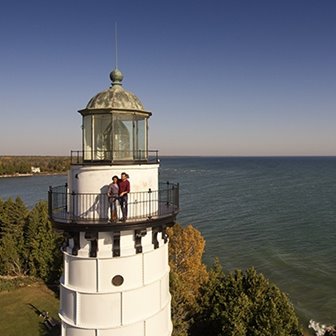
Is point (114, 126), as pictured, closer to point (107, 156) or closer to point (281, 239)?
point (107, 156)

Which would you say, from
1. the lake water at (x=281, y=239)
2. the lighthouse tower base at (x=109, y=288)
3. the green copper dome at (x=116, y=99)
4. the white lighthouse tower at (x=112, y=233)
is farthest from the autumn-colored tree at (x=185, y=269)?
the green copper dome at (x=116, y=99)

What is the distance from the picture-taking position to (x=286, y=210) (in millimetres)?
56562

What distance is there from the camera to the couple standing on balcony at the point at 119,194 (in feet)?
26.4

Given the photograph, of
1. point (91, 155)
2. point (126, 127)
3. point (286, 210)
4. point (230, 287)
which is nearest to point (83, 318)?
point (91, 155)

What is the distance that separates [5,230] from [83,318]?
2876cm

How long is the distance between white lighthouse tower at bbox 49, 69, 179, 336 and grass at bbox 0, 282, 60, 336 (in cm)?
1580

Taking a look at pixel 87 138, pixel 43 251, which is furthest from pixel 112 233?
pixel 43 251

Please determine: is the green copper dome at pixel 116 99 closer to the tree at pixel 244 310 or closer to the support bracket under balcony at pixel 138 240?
the support bracket under balcony at pixel 138 240

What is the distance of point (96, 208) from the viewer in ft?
27.3

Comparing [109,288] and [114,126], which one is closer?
[109,288]

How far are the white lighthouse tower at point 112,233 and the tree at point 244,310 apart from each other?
7.94 metres

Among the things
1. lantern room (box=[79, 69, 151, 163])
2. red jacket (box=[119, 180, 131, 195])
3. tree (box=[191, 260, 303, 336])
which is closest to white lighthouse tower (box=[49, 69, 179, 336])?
lantern room (box=[79, 69, 151, 163])

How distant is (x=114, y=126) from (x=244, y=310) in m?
11.9

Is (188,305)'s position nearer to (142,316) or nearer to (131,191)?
(142,316)
